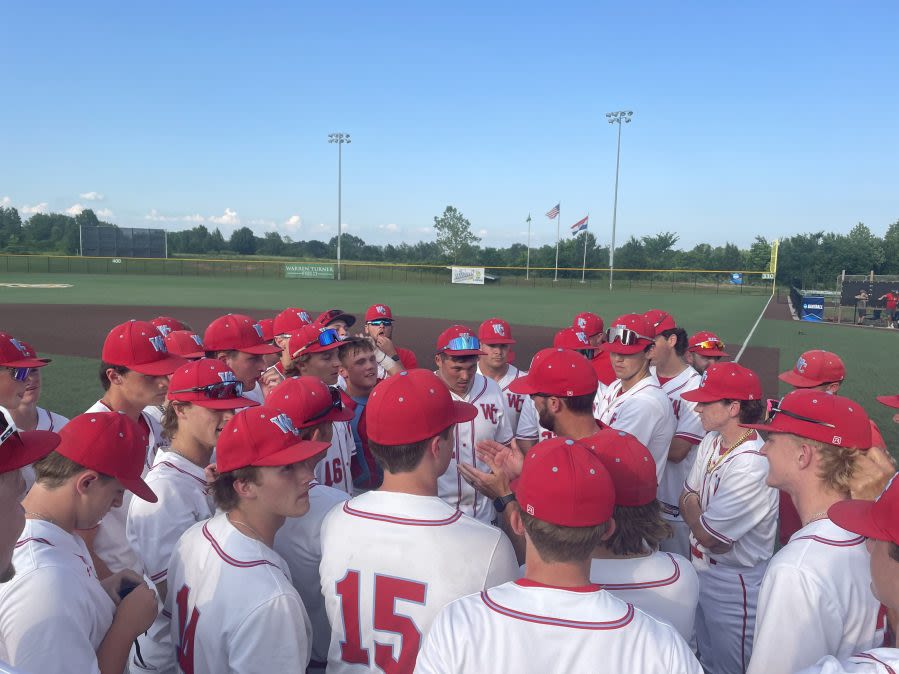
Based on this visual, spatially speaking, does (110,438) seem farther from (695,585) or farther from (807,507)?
(807,507)

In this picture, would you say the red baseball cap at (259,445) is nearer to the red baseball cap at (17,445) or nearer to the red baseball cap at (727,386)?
the red baseball cap at (17,445)

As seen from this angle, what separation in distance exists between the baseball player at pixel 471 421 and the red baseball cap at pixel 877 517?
109 inches

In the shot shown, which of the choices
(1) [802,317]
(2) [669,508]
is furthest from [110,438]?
(1) [802,317]

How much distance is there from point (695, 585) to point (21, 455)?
6.94ft

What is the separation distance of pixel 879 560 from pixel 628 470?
736 mm

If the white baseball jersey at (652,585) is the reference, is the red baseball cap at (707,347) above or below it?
above

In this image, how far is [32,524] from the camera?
6.82 feet

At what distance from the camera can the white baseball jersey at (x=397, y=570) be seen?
1.98 m

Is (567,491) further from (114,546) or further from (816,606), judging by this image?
(114,546)

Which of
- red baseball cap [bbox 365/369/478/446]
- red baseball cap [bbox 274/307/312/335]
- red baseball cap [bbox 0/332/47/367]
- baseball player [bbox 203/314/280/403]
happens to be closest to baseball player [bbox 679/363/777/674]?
red baseball cap [bbox 365/369/478/446]

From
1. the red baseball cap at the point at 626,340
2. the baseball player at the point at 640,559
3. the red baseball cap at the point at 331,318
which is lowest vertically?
the baseball player at the point at 640,559

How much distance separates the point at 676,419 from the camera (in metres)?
4.71

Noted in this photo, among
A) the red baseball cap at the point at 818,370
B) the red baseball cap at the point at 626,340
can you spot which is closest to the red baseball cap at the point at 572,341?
the red baseball cap at the point at 626,340

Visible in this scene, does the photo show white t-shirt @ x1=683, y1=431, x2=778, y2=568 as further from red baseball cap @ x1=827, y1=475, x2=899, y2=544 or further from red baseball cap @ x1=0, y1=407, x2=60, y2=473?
red baseball cap @ x1=0, y1=407, x2=60, y2=473
